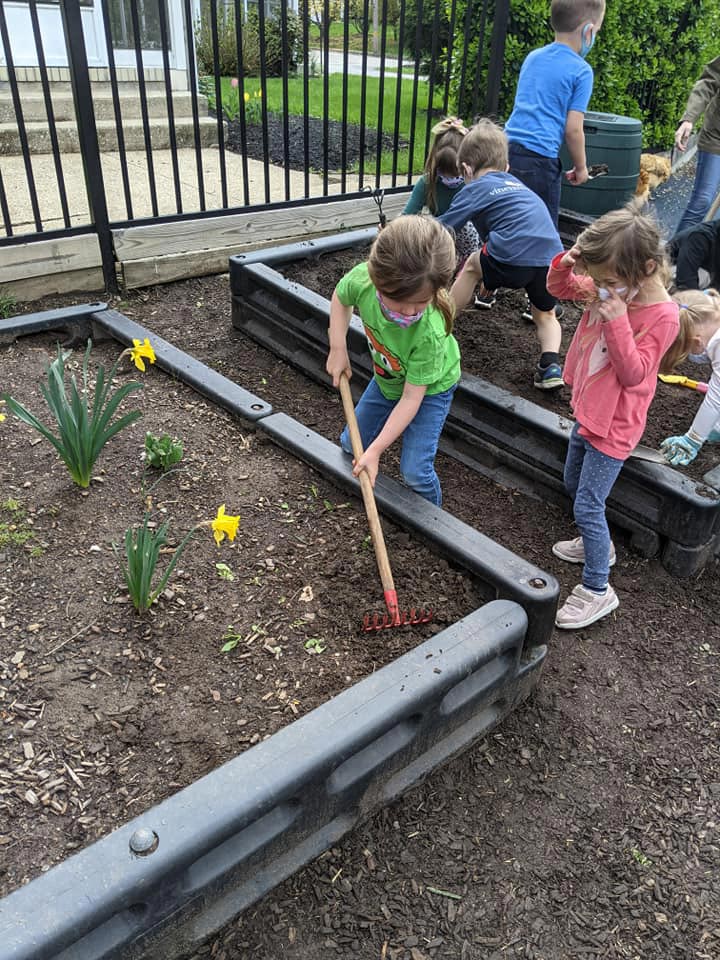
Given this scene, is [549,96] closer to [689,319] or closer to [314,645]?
[689,319]

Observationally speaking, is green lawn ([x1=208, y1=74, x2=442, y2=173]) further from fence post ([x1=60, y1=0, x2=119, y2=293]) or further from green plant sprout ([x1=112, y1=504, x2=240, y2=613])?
green plant sprout ([x1=112, y1=504, x2=240, y2=613])

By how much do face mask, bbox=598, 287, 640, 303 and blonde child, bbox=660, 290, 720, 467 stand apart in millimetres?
633

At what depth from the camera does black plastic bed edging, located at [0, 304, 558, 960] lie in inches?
53.0

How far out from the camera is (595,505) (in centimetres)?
254

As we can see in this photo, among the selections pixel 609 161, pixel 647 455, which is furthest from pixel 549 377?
pixel 609 161

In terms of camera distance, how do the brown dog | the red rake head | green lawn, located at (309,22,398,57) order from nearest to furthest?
the red rake head, the brown dog, green lawn, located at (309,22,398,57)

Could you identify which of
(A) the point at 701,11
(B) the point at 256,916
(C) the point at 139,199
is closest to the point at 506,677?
(B) the point at 256,916

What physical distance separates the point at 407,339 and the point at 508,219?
4.15ft

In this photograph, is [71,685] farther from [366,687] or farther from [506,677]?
[506,677]

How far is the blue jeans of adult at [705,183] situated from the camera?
5500mm

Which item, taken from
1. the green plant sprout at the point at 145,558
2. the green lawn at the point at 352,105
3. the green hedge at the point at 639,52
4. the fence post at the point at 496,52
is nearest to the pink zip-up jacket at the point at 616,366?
the green plant sprout at the point at 145,558

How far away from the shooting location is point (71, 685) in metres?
1.95

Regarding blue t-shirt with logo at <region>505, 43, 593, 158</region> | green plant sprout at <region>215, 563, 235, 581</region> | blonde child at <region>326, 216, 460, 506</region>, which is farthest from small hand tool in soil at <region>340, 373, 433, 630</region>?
blue t-shirt with logo at <region>505, 43, 593, 158</region>

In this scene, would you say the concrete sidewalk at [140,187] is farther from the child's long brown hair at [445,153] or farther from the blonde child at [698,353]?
the blonde child at [698,353]
